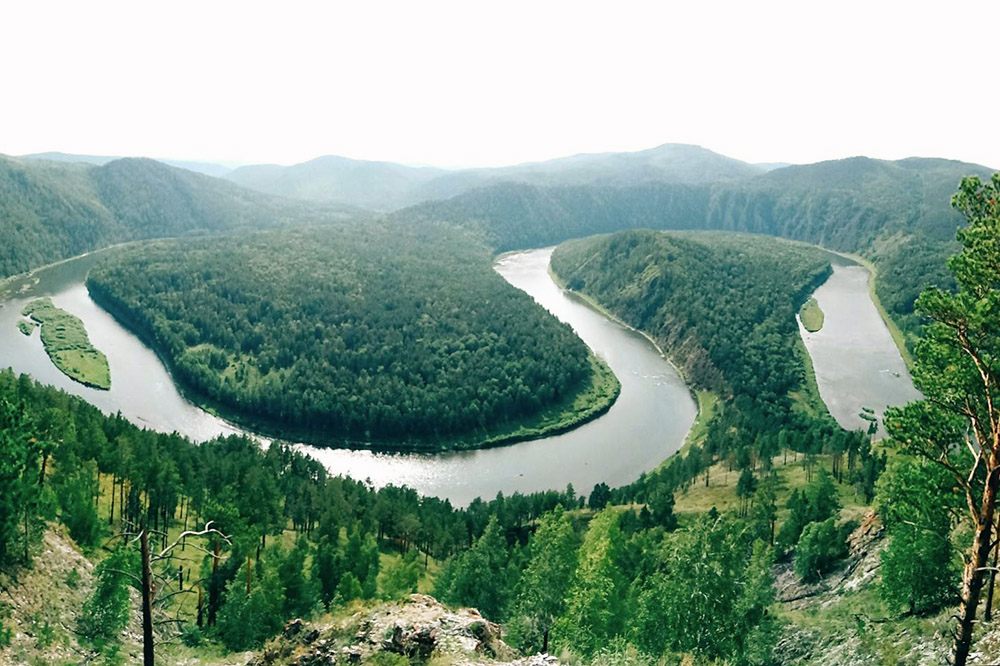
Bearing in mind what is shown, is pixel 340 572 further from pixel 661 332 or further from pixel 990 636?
pixel 661 332

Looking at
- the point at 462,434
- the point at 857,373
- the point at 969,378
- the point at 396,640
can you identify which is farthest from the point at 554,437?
the point at 969,378

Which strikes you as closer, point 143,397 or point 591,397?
point 143,397

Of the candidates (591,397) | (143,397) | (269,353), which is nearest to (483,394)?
(591,397)

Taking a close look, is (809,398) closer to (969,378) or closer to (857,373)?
(857,373)

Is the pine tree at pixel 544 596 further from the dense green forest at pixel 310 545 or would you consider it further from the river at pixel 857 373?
the river at pixel 857 373

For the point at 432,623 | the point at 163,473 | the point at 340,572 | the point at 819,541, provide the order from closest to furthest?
the point at 432,623
the point at 819,541
the point at 340,572
the point at 163,473

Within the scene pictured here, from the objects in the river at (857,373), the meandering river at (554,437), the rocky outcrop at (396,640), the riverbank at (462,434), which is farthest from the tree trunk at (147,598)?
the river at (857,373)
